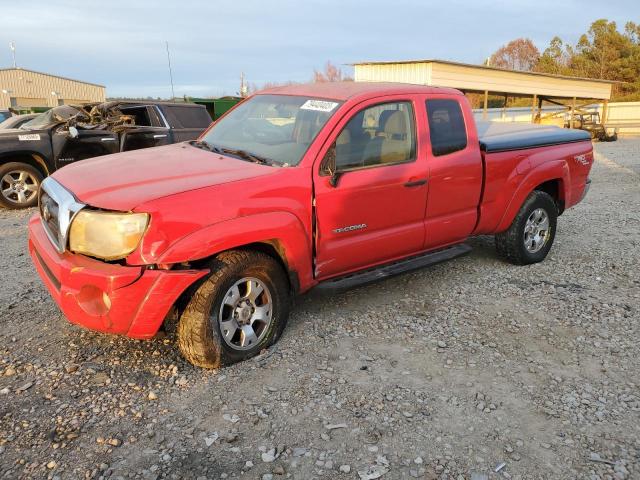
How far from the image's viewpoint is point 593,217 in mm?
8023

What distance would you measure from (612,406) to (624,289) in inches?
88.7

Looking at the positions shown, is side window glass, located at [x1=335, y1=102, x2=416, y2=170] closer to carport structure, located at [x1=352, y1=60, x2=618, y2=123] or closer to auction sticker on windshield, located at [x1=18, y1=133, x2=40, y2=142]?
auction sticker on windshield, located at [x1=18, y1=133, x2=40, y2=142]

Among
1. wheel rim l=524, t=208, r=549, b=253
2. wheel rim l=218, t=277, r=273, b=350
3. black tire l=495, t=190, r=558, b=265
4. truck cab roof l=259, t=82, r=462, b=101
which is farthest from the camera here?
wheel rim l=524, t=208, r=549, b=253

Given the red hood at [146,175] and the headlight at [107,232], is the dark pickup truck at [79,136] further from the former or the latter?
the headlight at [107,232]

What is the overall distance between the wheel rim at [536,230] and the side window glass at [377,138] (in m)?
2.05

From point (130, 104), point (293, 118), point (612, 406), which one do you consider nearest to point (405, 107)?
point (293, 118)

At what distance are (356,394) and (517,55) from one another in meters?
63.9

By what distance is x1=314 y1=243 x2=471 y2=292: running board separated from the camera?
153 inches

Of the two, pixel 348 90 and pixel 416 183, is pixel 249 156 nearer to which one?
pixel 348 90

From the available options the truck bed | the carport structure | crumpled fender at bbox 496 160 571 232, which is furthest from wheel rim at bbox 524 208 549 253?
the carport structure

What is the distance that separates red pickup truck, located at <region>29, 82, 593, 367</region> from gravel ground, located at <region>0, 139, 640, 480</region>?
0.39 m

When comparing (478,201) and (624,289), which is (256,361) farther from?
(624,289)

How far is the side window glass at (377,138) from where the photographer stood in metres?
3.81

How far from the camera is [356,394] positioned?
318 cm
